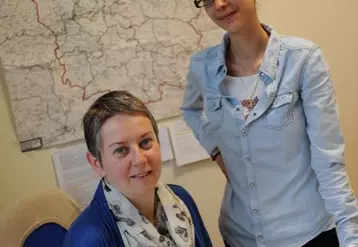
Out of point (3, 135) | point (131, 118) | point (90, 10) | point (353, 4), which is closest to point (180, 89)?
point (90, 10)

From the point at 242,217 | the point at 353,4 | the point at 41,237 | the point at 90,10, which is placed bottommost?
the point at 41,237

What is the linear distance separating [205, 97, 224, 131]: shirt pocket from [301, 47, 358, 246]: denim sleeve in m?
0.24

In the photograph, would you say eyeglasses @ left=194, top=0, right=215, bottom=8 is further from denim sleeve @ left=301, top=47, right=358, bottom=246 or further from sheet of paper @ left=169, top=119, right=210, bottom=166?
sheet of paper @ left=169, top=119, right=210, bottom=166

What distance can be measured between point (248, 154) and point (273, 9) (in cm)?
112

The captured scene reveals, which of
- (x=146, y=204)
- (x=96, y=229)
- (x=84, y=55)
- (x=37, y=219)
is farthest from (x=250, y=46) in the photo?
(x=37, y=219)

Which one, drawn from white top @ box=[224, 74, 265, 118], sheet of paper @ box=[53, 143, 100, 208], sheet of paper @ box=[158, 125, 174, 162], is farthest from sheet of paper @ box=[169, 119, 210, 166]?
white top @ box=[224, 74, 265, 118]

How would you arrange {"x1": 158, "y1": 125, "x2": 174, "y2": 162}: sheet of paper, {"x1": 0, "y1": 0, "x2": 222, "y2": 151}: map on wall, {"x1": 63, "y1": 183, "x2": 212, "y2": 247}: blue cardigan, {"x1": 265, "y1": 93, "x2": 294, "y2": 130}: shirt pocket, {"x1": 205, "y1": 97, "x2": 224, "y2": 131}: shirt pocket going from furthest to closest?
{"x1": 158, "y1": 125, "x2": 174, "y2": 162}: sheet of paper
{"x1": 0, "y1": 0, "x2": 222, "y2": 151}: map on wall
{"x1": 205, "y1": 97, "x2": 224, "y2": 131}: shirt pocket
{"x1": 265, "y1": 93, "x2": 294, "y2": 130}: shirt pocket
{"x1": 63, "y1": 183, "x2": 212, "y2": 247}: blue cardigan

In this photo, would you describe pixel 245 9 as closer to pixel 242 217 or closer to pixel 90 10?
pixel 242 217

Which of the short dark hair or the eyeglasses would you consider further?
the eyeglasses

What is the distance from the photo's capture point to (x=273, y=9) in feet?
7.24

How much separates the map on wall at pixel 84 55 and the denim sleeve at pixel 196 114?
423mm

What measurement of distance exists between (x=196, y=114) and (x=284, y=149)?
0.42 metres

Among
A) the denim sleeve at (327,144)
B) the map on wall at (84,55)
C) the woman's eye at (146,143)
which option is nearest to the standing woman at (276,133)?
the denim sleeve at (327,144)

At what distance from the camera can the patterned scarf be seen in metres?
1.20
